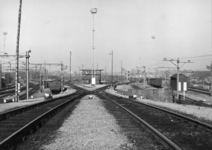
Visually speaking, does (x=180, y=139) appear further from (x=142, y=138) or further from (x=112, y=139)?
(x=112, y=139)

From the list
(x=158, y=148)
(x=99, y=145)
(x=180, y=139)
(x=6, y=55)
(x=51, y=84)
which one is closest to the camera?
(x=158, y=148)

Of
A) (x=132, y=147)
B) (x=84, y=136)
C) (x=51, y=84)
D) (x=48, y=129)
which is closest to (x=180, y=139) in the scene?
(x=132, y=147)

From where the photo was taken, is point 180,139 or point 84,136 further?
point 84,136

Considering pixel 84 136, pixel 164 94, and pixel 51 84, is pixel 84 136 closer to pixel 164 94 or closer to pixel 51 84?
pixel 164 94

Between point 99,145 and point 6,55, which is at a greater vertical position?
point 6,55

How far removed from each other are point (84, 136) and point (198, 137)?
3.66 metres

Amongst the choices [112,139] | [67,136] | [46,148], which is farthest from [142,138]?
[46,148]

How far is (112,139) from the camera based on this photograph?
23.3ft

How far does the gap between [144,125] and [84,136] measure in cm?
268

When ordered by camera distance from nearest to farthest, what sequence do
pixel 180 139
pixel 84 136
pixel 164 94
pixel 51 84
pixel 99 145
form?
pixel 99 145
pixel 180 139
pixel 84 136
pixel 164 94
pixel 51 84

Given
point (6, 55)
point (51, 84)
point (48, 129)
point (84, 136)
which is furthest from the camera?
point (51, 84)

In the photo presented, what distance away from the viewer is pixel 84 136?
753 cm

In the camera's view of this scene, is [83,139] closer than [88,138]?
Yes

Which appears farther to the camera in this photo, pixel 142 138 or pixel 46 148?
pixel 142 138
